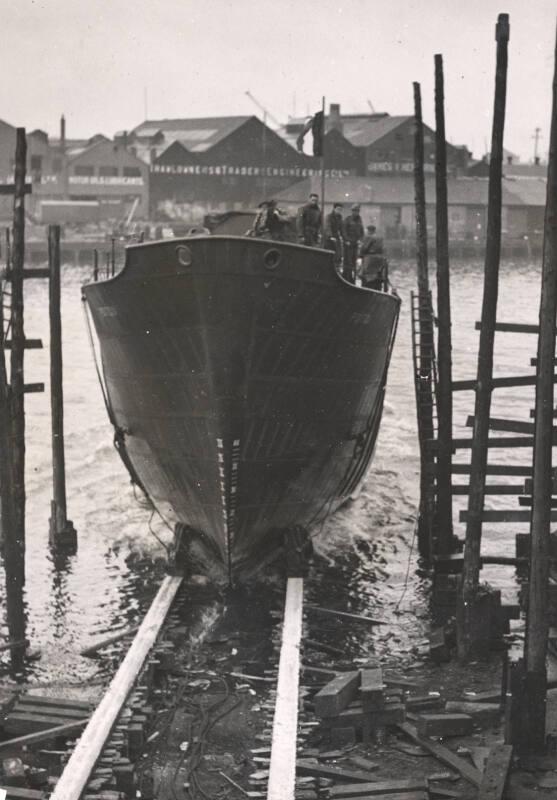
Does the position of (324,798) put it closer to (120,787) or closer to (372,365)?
(120,787)

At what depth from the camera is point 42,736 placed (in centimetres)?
976

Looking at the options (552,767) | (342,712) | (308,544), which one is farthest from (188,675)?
(308,544)

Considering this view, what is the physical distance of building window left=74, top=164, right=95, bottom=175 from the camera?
89688 mm

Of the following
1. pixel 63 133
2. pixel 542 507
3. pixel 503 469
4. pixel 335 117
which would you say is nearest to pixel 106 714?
pixel 542 507

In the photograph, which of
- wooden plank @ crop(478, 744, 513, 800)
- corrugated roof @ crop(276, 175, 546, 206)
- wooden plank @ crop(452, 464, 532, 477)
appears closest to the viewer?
wooden plank @ crop(478, 744, 513, 800)

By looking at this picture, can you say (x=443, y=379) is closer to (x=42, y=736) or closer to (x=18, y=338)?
(x=18, y=338)

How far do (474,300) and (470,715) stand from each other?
52417 mm

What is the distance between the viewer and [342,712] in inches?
393

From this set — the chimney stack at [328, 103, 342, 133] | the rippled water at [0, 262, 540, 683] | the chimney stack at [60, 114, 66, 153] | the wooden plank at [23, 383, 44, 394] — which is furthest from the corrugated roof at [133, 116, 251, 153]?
the wooden plank at [23, 383, 44, 394]

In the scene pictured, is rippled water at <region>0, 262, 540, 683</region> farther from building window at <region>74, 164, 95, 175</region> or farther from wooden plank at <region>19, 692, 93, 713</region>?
building window at <region>74, 164, 95, 175</region>

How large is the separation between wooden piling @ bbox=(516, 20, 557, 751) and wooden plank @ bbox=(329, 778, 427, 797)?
93 cm

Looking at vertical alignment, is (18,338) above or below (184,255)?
below

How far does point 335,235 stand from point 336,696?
8.68 metres

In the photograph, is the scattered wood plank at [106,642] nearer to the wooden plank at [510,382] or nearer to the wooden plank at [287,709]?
the wooden plank at [287,709]
